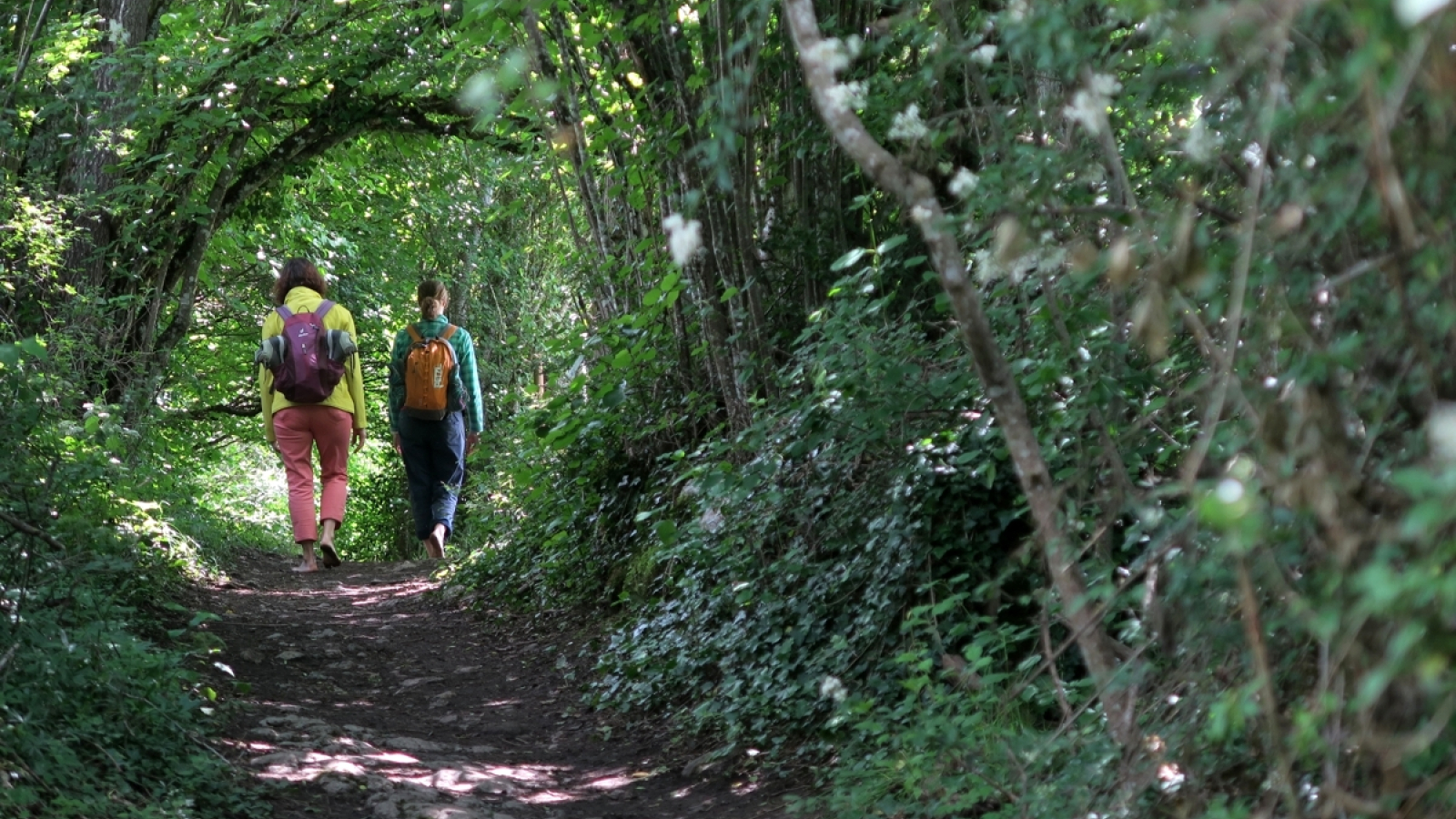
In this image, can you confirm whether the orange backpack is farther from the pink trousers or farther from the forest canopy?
the forest canopy

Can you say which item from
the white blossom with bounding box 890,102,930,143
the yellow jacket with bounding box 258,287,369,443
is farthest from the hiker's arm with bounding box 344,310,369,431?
the white blossom with bounding box 890,102,930,143

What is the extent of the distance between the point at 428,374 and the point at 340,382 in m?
0.81

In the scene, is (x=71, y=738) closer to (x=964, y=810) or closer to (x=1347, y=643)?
(x=964, y=810)

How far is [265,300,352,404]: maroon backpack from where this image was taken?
8141 mm

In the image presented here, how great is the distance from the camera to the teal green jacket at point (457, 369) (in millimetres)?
9219

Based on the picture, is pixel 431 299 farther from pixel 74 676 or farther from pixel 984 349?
pixel 984 349

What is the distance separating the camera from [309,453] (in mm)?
8625

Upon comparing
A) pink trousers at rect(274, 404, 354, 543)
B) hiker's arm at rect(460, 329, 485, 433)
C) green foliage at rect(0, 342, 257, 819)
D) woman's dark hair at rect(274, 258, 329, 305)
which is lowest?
green foliage at rect(0, 342, 257, 819)

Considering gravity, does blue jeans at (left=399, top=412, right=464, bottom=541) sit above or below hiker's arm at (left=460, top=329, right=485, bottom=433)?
below

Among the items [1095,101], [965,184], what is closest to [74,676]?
[965,184]

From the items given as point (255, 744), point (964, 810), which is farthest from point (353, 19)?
point (964, 810)

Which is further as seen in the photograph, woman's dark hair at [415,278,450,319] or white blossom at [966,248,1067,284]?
woman's dark hair at [415,278,450,319]

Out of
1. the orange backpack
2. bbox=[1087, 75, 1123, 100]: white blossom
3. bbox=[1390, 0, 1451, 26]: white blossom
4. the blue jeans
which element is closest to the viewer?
bbox=[1390, 0, 1451, 26]: white blossom

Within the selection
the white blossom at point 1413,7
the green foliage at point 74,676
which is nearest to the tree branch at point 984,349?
the white blossom at point 1413,7
